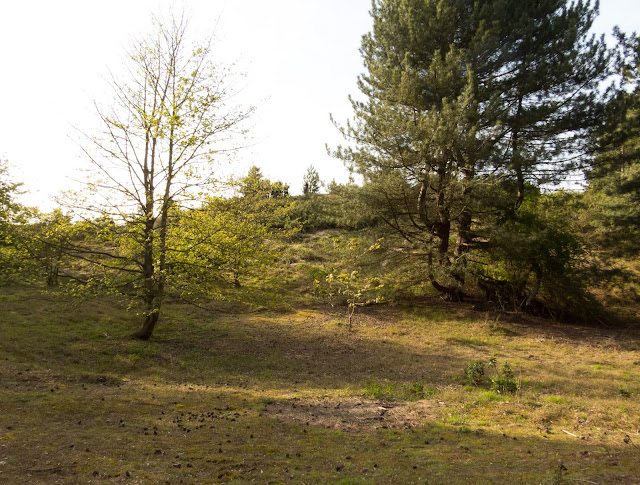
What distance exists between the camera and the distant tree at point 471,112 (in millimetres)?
12664

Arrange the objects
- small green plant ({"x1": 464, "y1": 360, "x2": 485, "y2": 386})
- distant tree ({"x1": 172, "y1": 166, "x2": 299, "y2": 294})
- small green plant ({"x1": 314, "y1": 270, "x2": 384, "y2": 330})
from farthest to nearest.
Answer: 1. small green plant ({"x1": 314, "y1": 270, "x2": 384, "y2": 330})
2. distant tree ({"x1": 172, "y1": 166, "x2": 299, "y2": 294})
3. small green plant ({"x1": 464, "y1": 360, "x2": 485, "y2": 386})

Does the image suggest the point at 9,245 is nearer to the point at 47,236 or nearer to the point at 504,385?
the point at 47,236

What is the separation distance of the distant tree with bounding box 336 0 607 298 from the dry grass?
4.34 meters

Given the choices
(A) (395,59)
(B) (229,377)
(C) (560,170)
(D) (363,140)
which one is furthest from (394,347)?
(A) (395,59)

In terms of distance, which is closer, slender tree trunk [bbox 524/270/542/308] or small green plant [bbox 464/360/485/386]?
small green plant [bbox 464/360/485/386]

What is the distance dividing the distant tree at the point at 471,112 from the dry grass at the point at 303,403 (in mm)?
4340

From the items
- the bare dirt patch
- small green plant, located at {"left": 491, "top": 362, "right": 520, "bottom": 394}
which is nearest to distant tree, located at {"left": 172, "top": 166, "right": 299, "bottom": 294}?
the bare dirt patch

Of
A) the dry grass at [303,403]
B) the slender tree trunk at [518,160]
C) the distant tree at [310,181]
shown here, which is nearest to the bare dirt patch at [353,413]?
the dry grass at [303,403]

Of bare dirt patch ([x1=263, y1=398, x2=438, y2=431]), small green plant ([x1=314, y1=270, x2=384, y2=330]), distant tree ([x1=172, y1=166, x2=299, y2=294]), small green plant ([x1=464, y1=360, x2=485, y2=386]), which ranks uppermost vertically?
distant tree ([x1=172, y1=166, x2=299, y2=294])

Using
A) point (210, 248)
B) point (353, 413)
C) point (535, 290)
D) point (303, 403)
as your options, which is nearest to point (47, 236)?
point (210, 248)

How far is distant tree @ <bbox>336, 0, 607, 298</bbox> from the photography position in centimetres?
1266

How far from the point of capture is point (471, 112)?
39.4ft

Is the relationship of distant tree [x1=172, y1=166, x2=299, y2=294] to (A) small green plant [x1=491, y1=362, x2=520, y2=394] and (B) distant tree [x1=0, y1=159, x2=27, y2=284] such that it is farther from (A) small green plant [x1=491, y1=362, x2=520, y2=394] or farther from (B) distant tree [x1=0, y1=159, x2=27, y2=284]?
(A) small green plant [x1=491, y1=362, x2=520, y2=394]

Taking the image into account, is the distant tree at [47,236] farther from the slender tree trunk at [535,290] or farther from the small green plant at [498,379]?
the slender tree trunk at [535,290]
